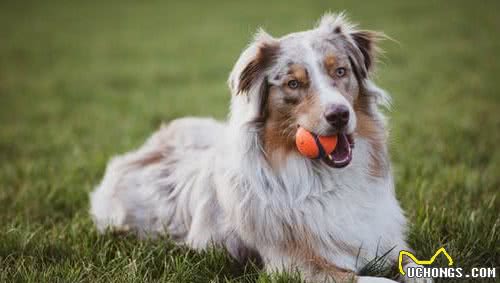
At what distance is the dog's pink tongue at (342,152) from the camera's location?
3.76 metres

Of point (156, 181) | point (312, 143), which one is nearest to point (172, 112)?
point (156, 181)

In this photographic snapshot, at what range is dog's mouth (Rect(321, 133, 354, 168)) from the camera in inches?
148

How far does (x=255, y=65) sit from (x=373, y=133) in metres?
0.99

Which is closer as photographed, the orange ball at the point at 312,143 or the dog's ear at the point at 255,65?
the orange ball at the point at 312,143

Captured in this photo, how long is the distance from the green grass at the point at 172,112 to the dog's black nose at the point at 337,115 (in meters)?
1.07

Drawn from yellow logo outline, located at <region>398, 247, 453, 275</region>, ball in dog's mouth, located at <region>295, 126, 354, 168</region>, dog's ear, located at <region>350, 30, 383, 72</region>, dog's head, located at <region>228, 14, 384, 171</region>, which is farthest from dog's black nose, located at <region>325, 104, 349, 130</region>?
yellow logo outline, located at <region>398, 247, 453, 275</region>

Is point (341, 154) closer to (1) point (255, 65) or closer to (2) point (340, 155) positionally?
(2) point (340, 155)

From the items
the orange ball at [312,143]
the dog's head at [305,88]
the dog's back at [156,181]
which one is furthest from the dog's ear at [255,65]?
the dog's back at [156,181]

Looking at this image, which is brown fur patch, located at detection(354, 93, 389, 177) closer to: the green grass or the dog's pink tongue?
the dog's pink tongue

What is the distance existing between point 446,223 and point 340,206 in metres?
1.14

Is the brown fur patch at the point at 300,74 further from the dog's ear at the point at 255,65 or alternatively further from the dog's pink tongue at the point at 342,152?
the dog's pink tongue at the point at 342,152

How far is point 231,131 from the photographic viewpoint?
4191 mm

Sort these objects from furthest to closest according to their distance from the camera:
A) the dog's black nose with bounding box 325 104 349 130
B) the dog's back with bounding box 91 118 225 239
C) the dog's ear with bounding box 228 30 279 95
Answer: the dog's back with bounding box 91 118 225 239, the dog's ear with bounding box 228 30 279 95, the dog's black nose with bounding box 325 104 349 130

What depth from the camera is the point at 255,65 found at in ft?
13.3
